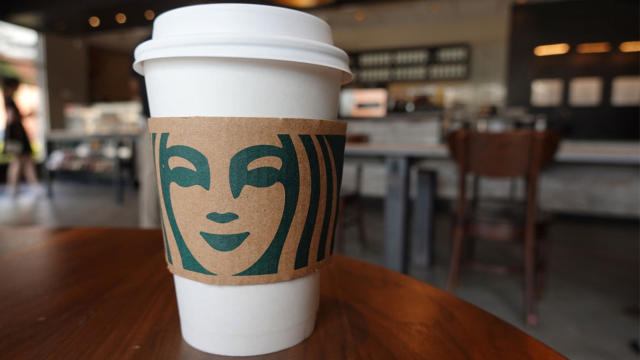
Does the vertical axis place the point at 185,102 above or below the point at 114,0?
below

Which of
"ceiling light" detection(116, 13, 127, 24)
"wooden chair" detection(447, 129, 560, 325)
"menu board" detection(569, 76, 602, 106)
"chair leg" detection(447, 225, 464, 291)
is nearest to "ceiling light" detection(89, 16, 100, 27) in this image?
"ceiling light" detection(116, 13, 127, 24)

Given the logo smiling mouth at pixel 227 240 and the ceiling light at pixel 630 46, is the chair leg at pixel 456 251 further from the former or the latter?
the ceiling light at pixel 630 46

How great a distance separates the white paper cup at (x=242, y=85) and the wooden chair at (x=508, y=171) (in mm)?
1587

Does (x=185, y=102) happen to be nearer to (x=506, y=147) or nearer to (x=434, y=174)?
(x=506, y=147)

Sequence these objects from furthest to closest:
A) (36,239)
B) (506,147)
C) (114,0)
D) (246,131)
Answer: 1. (114,0)
2. (506,147)
3. (36,239)
4. (246,131)

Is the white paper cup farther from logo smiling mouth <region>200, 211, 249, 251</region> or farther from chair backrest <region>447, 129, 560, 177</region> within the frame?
chair backrest <region>447, 129, 560, 177</region>

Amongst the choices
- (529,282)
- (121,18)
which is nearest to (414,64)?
(121,18)

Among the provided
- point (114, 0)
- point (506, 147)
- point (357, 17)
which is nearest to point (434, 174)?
point (506, 147)

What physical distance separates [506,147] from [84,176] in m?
6.83

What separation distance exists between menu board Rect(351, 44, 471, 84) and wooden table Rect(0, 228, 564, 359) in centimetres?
759

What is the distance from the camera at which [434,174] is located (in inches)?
99.0

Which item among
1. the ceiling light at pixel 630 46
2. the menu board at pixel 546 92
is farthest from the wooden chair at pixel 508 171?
the ceiling light at pixel 630 46

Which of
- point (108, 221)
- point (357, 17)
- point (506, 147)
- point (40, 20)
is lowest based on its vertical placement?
point (108, 221)

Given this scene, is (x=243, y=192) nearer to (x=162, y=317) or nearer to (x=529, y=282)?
(x=162, y=317)
